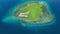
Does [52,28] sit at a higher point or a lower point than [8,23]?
lower

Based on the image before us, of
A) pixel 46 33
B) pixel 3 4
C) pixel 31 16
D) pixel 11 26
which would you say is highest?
pixel 3 4

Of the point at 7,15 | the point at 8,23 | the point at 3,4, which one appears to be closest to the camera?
the point at 8,23

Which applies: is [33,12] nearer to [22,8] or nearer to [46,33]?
[22,8]

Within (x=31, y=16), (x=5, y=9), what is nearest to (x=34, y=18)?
(x=31, y=16)

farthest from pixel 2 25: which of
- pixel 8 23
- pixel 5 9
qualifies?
pixel 5 9

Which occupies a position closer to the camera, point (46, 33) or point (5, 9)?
point (46, 33)

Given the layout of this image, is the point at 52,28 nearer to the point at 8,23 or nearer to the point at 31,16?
the point at 31,16

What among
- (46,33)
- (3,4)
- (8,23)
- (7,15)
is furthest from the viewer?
(3,4)

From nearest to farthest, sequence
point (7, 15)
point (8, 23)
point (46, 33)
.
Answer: point (46, 33)
point (8, 23)
point (7, 15)

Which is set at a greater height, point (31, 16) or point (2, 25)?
point (31, 16)
